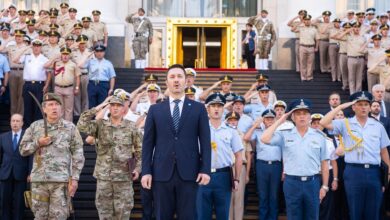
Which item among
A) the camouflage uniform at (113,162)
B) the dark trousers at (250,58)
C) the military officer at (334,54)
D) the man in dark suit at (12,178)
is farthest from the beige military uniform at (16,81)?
the dark trousers at (250,58)

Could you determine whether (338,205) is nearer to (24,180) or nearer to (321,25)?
(24,180)

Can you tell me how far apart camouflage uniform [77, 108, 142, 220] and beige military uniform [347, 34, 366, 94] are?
28.6 ft

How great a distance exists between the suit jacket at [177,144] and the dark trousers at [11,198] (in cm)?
507

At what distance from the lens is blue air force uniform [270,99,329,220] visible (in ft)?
30.1

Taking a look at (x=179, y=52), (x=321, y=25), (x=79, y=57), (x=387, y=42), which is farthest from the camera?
(x=179, y=52)

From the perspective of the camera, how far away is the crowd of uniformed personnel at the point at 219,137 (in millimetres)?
9227

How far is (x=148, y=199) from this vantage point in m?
10.6

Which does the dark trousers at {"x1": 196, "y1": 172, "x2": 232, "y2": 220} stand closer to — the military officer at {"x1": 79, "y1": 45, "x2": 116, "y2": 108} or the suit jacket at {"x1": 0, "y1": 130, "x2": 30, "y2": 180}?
the suit jacket at {"x1": 0, "y1": 130, "x2": 30, "y2": 180}

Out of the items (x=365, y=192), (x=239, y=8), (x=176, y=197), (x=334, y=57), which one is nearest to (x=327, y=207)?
(x=365, y=192)

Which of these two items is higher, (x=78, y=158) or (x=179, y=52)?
(x=179, y=52)

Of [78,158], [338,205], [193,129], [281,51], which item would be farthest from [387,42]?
[193,129]

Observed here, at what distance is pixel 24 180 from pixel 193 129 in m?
5.30

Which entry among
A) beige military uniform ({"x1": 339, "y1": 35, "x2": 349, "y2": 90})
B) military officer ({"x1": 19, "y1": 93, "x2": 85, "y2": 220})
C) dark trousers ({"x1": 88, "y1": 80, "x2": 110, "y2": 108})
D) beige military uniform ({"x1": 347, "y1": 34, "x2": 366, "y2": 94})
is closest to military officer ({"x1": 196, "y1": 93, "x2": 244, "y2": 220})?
military officer ({"x1": 19, "y1": 93, "x2": 85, "y2": 220})

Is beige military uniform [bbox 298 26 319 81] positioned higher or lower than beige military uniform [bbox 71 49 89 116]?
higher
